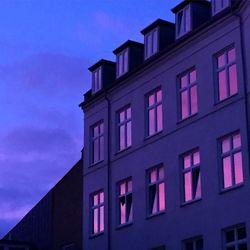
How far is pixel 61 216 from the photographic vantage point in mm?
45438

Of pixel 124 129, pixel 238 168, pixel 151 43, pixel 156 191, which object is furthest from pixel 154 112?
pixel 238 168

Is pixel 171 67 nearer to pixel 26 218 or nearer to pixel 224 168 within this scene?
pixel 224 168

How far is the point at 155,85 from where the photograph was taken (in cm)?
3256

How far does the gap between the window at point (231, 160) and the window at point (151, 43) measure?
6.90 metres

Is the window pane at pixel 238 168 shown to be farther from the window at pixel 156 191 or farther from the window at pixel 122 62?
the window at pixel 122 62

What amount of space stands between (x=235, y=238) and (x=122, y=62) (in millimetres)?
12059

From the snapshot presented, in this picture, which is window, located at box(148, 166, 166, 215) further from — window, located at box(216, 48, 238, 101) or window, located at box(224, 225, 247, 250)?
window, located at box(216, 48, 238, 101)

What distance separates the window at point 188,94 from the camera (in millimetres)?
30031

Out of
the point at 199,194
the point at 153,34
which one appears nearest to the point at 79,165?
the point at 153,34

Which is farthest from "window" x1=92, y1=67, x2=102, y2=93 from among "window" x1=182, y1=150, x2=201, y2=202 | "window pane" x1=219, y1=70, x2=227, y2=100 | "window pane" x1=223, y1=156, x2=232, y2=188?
"window pane" x1=223, y1=156, x2=232, y2=188

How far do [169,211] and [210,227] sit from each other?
280 cm

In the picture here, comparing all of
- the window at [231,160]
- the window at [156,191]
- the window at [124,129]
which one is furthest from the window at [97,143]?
the window at [231,160]

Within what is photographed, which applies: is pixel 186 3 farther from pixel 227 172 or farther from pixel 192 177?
pixel 227 172

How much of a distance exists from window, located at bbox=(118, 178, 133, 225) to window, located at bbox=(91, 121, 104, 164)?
2.59m
